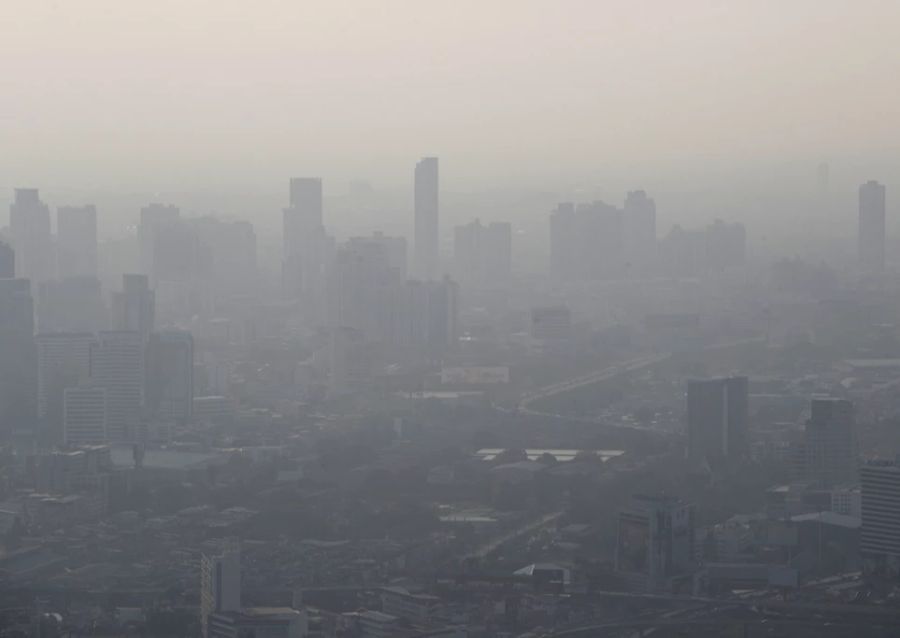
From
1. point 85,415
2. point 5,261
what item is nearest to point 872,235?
point 5,261

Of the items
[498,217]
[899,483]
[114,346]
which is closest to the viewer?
[899,483]

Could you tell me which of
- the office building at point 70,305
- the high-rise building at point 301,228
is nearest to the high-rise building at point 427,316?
the office building at point 70,305

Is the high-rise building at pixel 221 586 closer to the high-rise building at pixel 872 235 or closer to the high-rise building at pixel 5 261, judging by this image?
the high-rise building at pixel 5 261

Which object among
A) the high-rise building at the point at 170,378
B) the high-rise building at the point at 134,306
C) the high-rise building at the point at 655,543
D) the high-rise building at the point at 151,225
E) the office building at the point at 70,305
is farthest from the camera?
the high-rise building at the point at 151,225

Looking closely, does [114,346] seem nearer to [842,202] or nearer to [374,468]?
[374,468]

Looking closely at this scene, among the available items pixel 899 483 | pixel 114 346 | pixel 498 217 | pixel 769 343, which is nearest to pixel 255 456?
pixel 114 346

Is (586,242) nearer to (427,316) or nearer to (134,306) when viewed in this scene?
(427,316)
